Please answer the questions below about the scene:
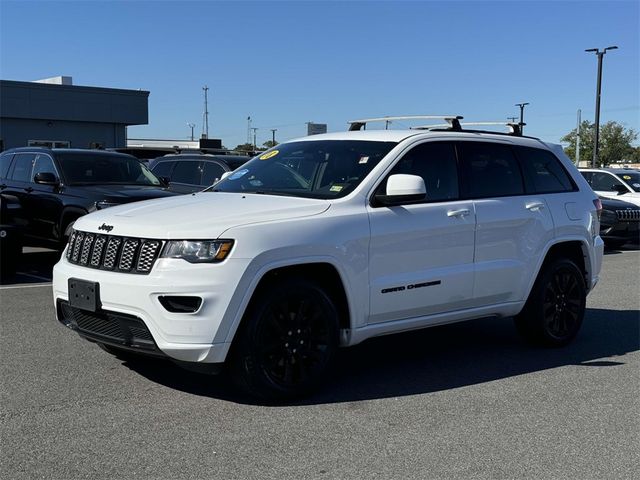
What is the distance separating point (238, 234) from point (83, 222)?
1384mm

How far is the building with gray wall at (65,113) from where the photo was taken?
34.9m

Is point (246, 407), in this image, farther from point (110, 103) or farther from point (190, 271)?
point (110, 103)

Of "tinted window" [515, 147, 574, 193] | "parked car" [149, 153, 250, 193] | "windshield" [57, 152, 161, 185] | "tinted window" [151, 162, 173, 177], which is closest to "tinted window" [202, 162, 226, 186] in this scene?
"parked car" [149, 153, 250, 193]

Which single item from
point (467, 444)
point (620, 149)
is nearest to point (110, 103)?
point (467, 444)

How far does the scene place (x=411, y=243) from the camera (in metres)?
5.44

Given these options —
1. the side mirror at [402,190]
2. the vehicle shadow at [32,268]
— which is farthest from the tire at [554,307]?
the vehicle shadow at [32,268]

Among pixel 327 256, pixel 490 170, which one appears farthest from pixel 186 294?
pixel 490 170

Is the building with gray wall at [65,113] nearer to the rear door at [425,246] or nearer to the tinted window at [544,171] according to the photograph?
the tinted window at [544,171]

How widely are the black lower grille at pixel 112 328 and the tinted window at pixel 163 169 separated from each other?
30.0 ft

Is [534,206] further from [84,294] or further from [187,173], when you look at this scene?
[187,173]

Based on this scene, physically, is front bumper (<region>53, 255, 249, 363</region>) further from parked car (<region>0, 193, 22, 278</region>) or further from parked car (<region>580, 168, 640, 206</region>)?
parked car (<region>580, 168, 640, 206</region>)

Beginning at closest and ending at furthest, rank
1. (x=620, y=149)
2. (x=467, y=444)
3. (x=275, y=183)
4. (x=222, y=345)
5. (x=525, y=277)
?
(x=467, y=444) → (x=222, y=345) → (x=275, y=183) → (x=525, y=277) → (x=620, y=149)

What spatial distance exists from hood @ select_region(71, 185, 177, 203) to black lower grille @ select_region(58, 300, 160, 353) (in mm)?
5103

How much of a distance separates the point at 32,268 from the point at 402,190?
7.90m
